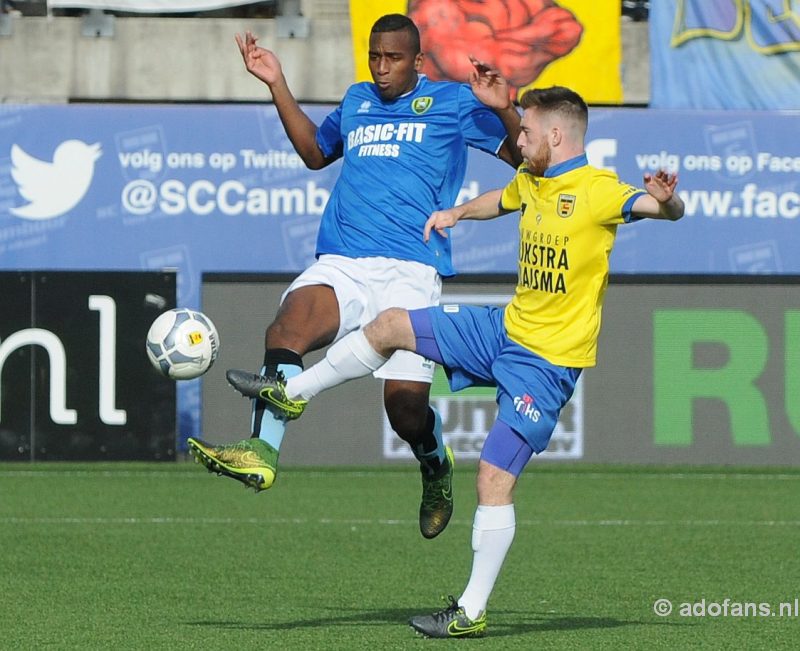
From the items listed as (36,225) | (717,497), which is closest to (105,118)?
(36,225)

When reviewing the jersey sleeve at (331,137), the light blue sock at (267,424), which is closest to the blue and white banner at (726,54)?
the jersey sleeve at (331,137)

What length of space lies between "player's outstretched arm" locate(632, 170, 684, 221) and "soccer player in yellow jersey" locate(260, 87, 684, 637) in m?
0.13

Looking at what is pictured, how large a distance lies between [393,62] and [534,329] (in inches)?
58.5

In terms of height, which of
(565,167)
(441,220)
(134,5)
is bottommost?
(441,220)

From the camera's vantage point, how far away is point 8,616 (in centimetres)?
716

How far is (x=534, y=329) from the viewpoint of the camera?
6664mm

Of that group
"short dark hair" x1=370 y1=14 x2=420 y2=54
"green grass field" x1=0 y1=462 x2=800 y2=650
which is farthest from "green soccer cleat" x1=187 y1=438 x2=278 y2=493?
"short dark hair" x1=370 y1=14 x2=420 y2=54

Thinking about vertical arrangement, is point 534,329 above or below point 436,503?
above

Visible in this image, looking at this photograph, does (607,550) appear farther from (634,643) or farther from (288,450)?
(288,450)

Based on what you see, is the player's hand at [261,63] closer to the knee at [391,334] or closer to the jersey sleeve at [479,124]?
the jersey sleeve at [479,124]

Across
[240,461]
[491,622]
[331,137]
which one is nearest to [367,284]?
[331,137]

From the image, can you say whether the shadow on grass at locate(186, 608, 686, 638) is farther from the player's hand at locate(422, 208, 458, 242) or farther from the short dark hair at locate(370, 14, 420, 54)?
the short dark hair at locate(370, 14, 420, 54)

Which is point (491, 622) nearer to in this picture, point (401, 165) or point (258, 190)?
point (401, 165)

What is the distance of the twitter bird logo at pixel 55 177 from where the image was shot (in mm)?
17969
